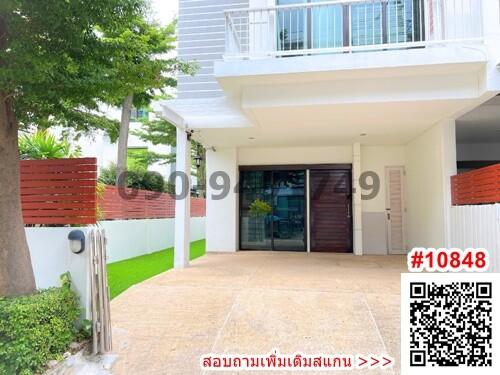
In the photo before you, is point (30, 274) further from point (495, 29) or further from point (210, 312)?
point (495, 29)

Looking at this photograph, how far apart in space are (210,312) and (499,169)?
14.8 feet

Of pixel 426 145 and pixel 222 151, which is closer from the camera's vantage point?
pixel 426 145

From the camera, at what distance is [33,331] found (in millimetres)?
3023

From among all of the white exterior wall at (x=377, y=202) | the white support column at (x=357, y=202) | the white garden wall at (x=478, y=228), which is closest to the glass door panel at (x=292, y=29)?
the white support column at (x=357, y=202)

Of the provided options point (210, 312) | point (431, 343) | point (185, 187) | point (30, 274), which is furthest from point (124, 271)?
point (431, 343)

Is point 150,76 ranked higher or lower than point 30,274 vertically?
higher

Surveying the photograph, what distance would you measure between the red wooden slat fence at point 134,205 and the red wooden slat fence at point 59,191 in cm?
460

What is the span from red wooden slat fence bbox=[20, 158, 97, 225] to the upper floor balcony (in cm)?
335

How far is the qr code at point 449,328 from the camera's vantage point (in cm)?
313

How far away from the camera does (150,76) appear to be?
394 centimetres

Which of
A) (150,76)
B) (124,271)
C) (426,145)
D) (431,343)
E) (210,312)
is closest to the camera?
(431,343)

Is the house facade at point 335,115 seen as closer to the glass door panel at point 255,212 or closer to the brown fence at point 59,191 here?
the glass door panel at point 255,212

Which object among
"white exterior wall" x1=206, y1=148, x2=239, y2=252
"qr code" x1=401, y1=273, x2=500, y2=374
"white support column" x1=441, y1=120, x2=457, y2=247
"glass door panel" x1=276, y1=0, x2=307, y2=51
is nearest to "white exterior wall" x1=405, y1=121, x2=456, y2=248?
"white support column" x1=441, y1=120, x2=457, y2=247

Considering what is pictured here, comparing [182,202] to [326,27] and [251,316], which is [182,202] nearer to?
[251,316]
